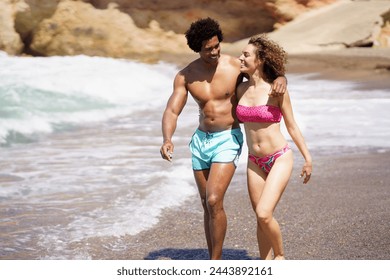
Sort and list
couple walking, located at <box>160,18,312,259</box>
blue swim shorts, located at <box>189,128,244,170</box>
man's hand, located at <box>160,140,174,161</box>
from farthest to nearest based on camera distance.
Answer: blue swim shorts, located at <box>189,128,244,170</box>, man's hand, located at <box>160,140,174,161</box>, couple walking, located at <box>160,18,312,259</box>

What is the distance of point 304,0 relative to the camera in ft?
92.5

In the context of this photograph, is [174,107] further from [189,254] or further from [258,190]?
[189,254]

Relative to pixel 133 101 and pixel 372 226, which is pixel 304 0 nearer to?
pixel 133 101

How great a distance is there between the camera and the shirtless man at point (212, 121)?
4.87m

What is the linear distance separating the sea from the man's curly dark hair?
204cm

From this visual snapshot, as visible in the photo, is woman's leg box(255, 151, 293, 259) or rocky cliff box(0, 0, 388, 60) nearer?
woman's leg box(255, 151, 293, 259)

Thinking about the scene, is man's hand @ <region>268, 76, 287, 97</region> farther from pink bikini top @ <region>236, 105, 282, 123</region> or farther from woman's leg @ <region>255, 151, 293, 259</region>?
woman's leg @ <region>255, 151, 293, 259</region>

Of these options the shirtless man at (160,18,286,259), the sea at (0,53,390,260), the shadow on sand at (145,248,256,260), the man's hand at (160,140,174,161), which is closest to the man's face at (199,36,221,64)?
the shirtless man at (160,18,286,259)

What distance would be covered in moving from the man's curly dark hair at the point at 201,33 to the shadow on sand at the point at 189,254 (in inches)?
67.7

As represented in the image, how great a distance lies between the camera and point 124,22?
1122 inches

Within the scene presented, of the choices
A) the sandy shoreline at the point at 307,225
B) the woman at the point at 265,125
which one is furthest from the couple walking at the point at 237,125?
the sandy shoreline at the point at 307,225

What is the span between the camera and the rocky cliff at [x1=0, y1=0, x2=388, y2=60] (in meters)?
28.1

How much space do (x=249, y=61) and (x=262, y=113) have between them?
0.36m
